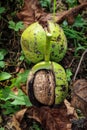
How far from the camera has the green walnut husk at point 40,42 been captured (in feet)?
9.53

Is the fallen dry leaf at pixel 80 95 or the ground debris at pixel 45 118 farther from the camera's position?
the ground debris at pixel 45 118

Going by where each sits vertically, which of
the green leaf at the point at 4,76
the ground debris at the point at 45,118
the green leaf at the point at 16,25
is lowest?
the ground debris at the point at 45,118

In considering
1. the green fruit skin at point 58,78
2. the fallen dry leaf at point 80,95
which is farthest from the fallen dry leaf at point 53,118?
the fallen dry leaf at point 80,95

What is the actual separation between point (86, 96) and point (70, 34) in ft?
2.99

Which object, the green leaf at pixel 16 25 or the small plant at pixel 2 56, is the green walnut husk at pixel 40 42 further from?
the green leaf at pixel 16 25

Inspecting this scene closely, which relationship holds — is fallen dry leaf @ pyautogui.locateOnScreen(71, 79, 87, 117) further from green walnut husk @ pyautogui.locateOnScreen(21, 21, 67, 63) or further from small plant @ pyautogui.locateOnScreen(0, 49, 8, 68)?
small plant @ pyautogui.locateOnScreen(0, 49, 8, 68)

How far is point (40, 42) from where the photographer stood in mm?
2898

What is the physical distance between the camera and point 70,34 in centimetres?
346

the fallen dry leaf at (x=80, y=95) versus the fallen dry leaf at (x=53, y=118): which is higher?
the fallen dry leaf at (x=80, y=95)

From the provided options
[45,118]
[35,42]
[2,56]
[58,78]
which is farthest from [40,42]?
[45,118]

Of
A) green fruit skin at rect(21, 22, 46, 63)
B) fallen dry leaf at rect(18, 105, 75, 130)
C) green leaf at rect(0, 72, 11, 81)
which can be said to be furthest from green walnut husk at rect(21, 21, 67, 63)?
fallen dry leaf at rect(18, 105, 75, 130)

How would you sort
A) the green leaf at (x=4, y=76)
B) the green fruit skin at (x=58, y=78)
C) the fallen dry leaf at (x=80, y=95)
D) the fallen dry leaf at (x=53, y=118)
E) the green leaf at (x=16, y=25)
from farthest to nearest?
the green leaf at (x=16, y=25) < the green leaf at (x=4, y=76) < the fallen dry leaf at (x=53, y=118) < the green fruit skin at (x=58, y=78) < the fallen dry leaf at (x=80, y=95)

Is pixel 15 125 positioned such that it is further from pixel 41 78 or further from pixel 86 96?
pixel 86 96

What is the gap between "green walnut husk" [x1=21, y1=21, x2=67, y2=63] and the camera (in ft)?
9.53
